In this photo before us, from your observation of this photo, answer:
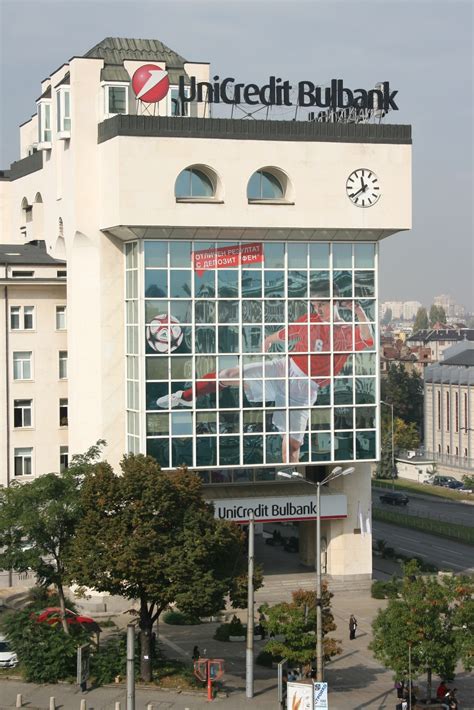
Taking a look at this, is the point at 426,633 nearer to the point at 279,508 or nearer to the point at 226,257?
the point at 279,508

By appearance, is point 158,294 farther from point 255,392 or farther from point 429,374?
point 429,374

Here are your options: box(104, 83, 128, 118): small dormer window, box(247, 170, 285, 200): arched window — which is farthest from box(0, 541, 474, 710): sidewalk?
box(104, 83, 128, 118): small dormer window

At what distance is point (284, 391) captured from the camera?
78.8 m

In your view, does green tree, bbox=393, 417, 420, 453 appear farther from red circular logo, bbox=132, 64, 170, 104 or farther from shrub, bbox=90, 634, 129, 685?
shrub, bbox=90, 634, 129, 685

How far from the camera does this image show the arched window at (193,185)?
76.7m

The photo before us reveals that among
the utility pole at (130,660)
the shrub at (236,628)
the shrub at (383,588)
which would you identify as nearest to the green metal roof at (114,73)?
the shrub at (236,628)

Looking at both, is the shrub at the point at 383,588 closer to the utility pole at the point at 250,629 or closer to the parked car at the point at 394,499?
the utility pole at the point at 250,629

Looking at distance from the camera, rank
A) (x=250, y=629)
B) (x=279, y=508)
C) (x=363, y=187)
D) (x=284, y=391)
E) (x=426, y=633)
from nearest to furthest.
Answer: (x=426, y=633), (x=250, y=629), (x=284, y=391), (x=363, y=187), (x=279, y=508)

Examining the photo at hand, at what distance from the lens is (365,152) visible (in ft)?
260

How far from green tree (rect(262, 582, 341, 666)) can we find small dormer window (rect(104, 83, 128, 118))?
32.9 metres

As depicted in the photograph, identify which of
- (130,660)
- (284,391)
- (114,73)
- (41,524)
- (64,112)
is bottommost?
(130,660)

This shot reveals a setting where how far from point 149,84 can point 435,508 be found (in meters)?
71.6

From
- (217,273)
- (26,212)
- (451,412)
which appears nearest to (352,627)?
(217,273)

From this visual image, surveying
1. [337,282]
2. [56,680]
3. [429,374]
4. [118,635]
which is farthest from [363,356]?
[429,374]
